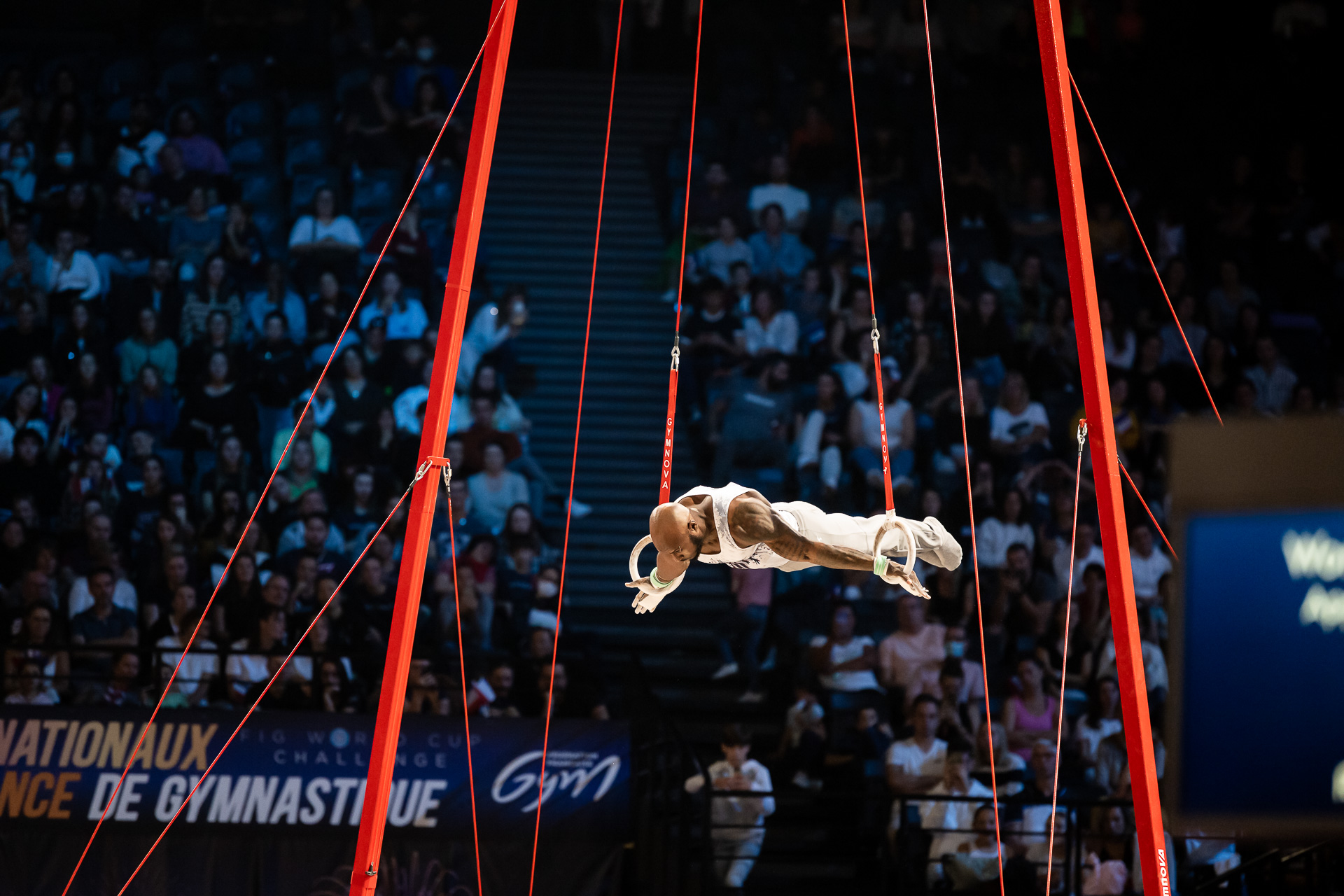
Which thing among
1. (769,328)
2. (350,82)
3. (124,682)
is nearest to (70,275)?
(350,82)

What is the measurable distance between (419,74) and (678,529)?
7.57 meters

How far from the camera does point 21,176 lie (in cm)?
1114

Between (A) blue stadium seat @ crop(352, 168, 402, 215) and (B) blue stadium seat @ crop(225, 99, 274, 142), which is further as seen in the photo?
(B) blue stadium seat @ crop(225, 99, 274, 142)

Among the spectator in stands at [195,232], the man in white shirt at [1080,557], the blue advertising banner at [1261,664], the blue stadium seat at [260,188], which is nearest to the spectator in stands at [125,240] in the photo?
the spectator in stands at [195,232]

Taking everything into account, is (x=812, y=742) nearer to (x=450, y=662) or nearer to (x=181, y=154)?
(x=450, y=662)

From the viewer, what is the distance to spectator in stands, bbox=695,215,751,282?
10984 millimetres

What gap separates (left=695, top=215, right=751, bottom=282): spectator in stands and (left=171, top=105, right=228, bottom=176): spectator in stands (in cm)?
375

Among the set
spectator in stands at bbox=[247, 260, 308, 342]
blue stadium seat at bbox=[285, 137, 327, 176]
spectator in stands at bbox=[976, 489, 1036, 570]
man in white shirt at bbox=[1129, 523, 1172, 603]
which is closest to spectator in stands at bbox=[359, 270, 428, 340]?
spectator in stands at bbox=[247, 260, 308, 342]

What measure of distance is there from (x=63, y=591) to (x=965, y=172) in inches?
286

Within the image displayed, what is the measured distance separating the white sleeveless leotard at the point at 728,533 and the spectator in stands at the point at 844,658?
3.24m

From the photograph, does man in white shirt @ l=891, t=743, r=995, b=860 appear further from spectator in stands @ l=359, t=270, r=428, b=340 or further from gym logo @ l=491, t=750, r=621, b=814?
spectator in stands @ l=359, t=270, r=428, b=340

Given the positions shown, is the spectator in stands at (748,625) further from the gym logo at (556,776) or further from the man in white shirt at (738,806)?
the gym logo at (556,776)

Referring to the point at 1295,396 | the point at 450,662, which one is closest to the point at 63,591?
the point at 450,662

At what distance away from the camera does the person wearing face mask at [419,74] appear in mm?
11984
